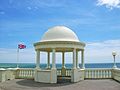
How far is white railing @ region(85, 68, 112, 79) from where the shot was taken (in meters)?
21.9

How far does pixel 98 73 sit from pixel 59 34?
220 inches

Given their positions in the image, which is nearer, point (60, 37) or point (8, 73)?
point (60, 37)

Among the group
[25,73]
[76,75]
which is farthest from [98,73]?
[25,73]

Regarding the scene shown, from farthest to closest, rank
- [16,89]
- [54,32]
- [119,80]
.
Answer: [54,32] < [119,80] < [16,89]

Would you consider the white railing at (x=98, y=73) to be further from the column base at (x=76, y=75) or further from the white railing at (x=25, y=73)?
the white railing at (x=25, y=73)

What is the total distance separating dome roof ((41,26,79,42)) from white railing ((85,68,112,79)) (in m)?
3.71

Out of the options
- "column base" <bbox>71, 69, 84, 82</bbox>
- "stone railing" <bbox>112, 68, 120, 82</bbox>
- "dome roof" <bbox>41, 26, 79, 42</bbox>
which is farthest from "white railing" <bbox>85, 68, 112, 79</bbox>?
"dome roof" <bbox>41, 26, 79, 42</bbox>

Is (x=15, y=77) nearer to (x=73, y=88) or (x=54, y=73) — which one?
(x=54, y=73)

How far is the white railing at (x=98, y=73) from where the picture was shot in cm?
2192

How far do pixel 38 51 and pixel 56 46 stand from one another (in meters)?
2.35

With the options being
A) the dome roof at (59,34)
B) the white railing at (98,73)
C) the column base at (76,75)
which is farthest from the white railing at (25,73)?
the white railing at (98,73)

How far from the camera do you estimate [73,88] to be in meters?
15.8

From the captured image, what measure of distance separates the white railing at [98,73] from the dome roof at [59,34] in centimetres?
371

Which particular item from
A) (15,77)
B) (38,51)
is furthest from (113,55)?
(15,77)
